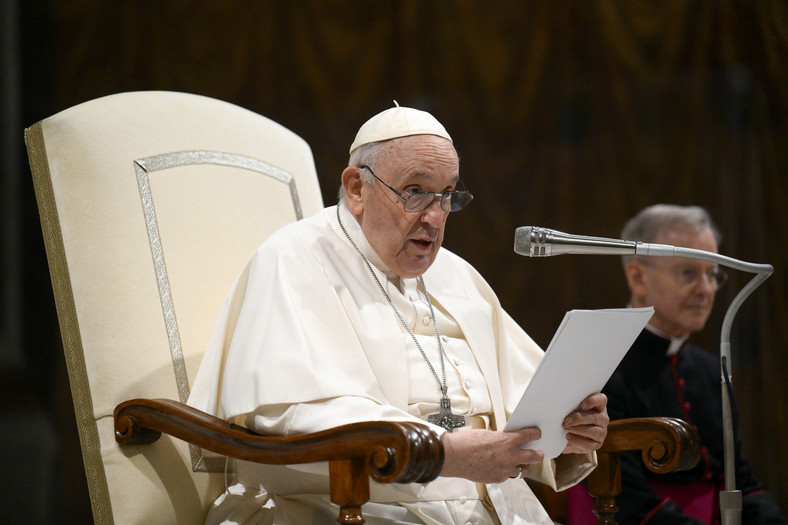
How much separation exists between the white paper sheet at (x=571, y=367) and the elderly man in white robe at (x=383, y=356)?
5 centimetres

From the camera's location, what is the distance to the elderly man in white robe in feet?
6.98

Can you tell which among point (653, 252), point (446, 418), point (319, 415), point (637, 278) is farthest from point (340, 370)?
point (637, 278)

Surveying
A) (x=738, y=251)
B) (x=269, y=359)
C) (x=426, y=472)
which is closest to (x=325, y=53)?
(x=738, y=251)

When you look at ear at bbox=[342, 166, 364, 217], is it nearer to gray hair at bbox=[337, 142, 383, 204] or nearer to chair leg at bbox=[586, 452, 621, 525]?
gray hair at bbox=[337, 142, 383, 204]

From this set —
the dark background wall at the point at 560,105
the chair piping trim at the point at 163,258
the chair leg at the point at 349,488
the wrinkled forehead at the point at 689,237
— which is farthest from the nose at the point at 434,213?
the dark background wall at the point at 560,105

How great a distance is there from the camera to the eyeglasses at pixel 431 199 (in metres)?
2.46

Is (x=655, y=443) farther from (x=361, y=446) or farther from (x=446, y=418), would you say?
(x=361, y=446)

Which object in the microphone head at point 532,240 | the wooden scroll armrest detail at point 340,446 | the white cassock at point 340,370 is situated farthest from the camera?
the white cassock at point 340,370

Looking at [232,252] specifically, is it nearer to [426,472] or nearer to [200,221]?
[200,221]

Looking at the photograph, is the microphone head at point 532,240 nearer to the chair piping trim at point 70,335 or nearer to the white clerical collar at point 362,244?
the white clerical collar at point 362,244

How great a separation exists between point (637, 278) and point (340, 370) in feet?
6.50

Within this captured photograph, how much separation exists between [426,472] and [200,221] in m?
1.21

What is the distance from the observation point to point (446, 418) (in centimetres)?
235

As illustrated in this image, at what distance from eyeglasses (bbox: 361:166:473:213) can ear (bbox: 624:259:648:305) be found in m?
1.56
